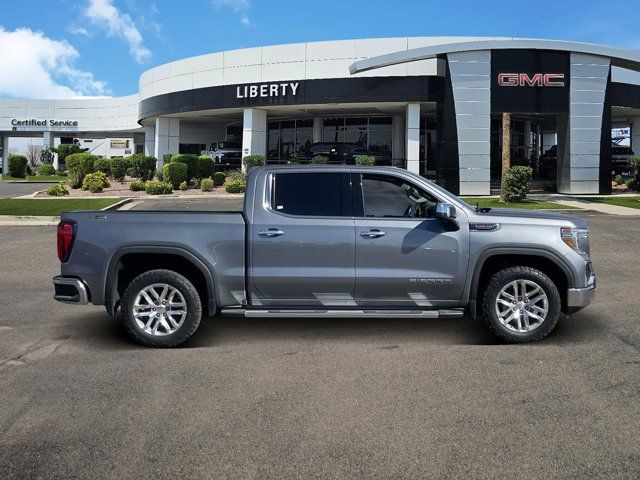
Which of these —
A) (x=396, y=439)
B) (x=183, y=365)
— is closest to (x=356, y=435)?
(x=396, y=439)

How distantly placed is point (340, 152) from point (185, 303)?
3091 centimetres

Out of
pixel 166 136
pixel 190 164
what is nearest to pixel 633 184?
pixel 190 164

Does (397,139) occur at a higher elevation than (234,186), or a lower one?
higher

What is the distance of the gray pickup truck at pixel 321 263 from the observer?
5.74 m

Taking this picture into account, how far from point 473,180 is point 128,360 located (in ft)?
81.0

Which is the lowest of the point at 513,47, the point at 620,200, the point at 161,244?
the point at 161,244

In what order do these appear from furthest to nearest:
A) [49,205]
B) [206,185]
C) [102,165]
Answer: [102,165]
[206,185]
[49,205]

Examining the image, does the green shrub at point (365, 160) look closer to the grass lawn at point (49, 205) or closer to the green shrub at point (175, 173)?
the green shrub at point (175, 173)

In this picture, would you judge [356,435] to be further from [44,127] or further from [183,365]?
[44,127]

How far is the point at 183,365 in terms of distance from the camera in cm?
521

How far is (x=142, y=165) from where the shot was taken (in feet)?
109

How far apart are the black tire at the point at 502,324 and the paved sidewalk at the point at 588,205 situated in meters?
16.0

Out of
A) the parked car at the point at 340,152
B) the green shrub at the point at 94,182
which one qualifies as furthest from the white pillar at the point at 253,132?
the green shrub at the point at 94,182

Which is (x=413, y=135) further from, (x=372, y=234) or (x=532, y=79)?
(x=372, y=234)
